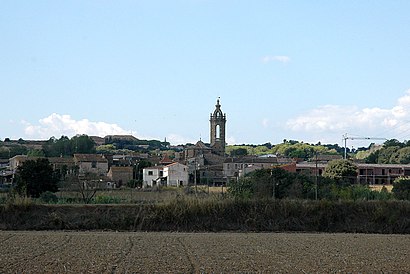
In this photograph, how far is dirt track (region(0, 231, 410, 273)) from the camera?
1859 cm

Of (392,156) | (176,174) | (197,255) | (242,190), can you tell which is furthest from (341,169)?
(197,255)

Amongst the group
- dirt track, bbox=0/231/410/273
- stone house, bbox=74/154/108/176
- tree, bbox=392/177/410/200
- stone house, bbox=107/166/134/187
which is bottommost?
dirt track, bbox=0/231/410/273

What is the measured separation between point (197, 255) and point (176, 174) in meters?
63.1

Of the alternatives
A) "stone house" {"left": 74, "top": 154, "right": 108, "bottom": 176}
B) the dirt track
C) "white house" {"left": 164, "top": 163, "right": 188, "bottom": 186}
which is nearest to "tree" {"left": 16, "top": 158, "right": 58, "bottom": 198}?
the dirt track

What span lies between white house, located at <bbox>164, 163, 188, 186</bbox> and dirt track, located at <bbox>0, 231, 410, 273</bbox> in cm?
5393

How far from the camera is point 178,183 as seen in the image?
81312 millimetres

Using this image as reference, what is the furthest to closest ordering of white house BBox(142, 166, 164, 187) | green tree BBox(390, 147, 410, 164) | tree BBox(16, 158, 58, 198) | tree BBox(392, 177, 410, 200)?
green tree BBox(390, 147, 410, 164), white house BBox(142, 166, 164, 187), tree BBox(16, 158, 58, 198), tree BBox(392, 177, 410, 200)

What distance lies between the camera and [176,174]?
84.8m

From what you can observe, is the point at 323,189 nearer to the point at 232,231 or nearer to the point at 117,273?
the point at 232,231

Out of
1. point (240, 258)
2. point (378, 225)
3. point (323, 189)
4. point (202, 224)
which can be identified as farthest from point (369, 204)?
point (240, 258)

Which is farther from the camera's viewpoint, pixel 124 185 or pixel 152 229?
pixel 124 185

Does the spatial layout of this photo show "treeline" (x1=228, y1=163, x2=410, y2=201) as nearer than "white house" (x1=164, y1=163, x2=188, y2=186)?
Yes

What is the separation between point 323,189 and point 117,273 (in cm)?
2981

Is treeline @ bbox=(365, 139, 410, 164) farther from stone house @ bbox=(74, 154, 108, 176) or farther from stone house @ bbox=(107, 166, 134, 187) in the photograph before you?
stone house @ bbox=(74, 154, 108, 176)
